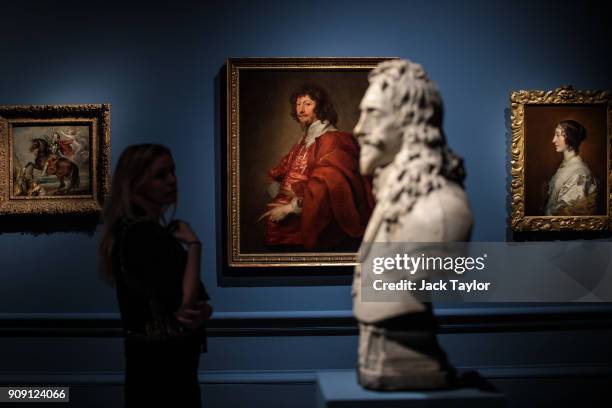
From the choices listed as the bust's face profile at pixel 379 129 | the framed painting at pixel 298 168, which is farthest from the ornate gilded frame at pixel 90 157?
the bust's face profile at pixel 379 129

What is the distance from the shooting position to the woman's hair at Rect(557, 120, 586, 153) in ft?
14.4

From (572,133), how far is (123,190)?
2965mm

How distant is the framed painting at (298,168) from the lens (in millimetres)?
4297

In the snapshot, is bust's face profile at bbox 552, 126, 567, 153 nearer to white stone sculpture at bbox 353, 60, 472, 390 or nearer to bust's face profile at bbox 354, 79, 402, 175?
white stone sculpture at bbox 353, 60, 472, 390

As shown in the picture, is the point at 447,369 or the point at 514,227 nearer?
the point at 447,369

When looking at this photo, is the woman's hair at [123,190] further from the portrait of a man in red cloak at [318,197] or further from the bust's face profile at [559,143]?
the bust's face profile at [559,143]

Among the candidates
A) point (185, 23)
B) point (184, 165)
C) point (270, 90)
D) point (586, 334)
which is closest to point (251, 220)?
point (184, 165)

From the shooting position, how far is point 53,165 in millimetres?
4332

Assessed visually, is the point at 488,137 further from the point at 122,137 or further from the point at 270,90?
the point at 122,137

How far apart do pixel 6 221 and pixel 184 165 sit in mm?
1234

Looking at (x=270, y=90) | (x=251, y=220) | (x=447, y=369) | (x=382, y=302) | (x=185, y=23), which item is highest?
(x=185, y=23)

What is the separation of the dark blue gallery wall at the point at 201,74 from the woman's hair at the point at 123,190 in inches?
51.5

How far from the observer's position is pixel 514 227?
4336 millimetres

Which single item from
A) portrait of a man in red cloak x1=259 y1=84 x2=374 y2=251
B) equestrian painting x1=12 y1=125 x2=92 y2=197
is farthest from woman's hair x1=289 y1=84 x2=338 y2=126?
equestrian painting x1=12 y1=125 x2=92 y2=197
